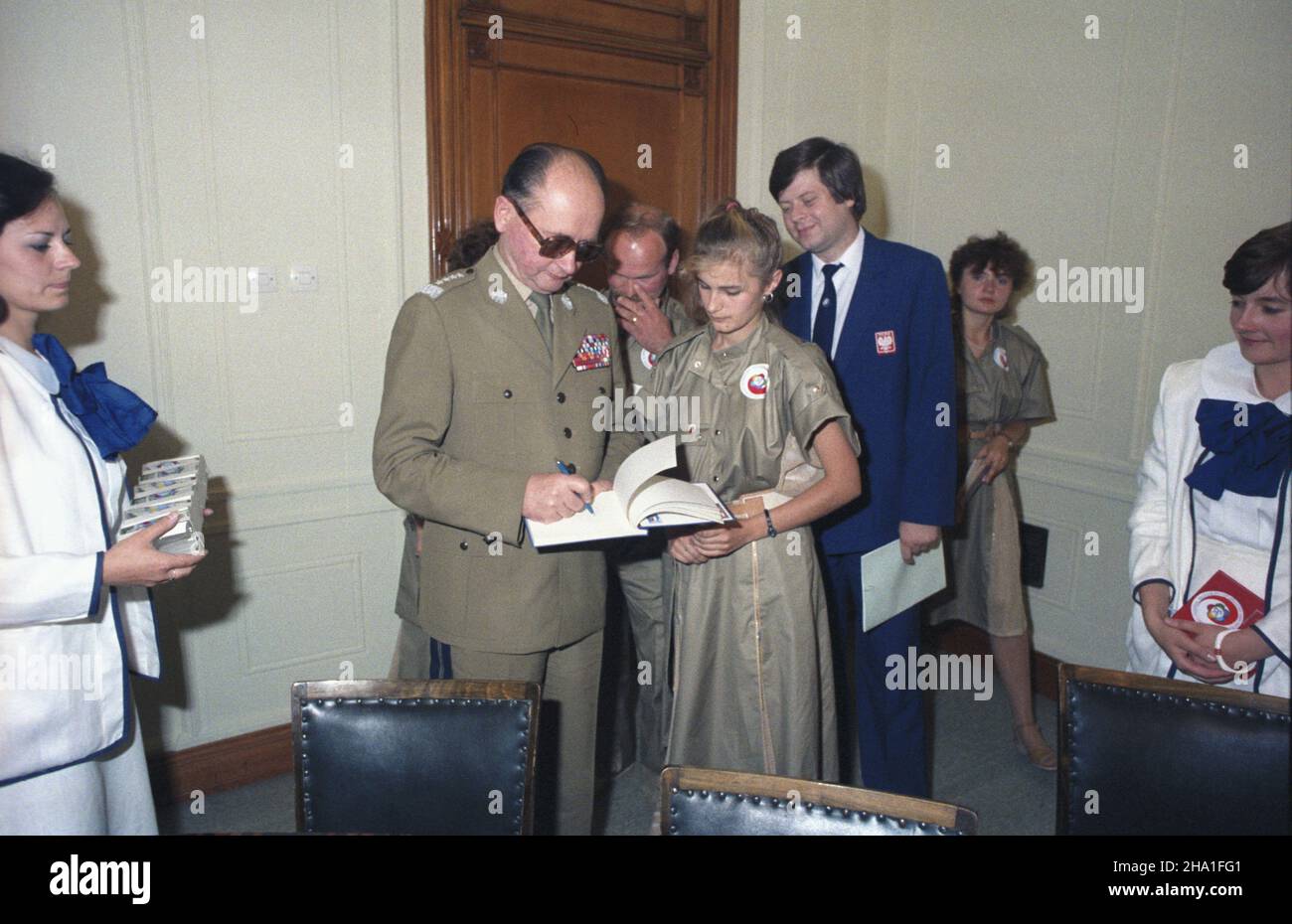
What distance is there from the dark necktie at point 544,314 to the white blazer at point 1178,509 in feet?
3.94

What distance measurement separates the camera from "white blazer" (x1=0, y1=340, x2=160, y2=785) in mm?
1523

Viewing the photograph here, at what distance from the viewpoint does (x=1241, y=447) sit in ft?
4.89

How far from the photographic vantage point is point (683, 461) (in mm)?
2076

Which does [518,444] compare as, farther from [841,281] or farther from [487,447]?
[841,281]

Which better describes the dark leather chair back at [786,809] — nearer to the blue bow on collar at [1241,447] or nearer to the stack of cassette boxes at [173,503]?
the blue bow on collar at [1241,447]

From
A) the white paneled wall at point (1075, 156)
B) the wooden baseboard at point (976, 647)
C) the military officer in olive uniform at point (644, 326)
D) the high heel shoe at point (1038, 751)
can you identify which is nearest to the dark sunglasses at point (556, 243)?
the military officer in olive uniform at point (644, 326)

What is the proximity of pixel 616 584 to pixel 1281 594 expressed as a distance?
1879 mm

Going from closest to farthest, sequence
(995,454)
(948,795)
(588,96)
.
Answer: (948,795) → (995,454) → (588,96)

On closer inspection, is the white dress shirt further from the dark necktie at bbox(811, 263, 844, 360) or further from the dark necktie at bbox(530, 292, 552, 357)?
the dark necktie at bbox(530, 292, 552, 357)

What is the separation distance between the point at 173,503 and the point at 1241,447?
1.93m

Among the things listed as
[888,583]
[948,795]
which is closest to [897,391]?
[888,583]

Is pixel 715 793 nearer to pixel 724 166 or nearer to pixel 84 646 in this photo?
pixel 84 646

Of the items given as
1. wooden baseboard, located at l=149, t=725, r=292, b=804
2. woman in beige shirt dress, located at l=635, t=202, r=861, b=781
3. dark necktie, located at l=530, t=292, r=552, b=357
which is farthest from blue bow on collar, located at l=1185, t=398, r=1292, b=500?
wooden baseboard, located at l=149, t=725, r=292, b=804

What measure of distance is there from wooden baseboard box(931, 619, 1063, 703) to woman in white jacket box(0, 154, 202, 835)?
296cm
